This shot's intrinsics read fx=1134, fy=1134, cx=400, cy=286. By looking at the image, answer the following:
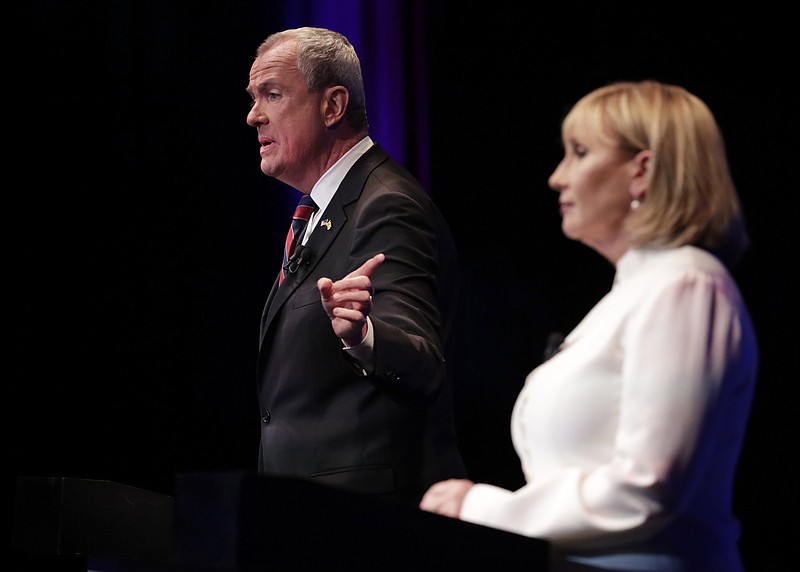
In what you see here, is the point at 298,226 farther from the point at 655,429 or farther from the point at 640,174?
the point at 655,429

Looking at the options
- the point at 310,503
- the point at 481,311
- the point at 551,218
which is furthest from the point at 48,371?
the point at 310,503

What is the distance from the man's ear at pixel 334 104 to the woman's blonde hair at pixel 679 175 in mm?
1314

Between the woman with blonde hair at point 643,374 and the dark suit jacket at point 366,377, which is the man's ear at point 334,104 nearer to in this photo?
the dark suit jacket at point 366,377

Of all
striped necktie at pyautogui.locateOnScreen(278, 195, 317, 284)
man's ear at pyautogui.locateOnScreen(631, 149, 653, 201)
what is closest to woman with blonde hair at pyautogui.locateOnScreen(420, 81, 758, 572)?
man's ear at pyautogui.locateOnScreen(631, 149, 653, 201)

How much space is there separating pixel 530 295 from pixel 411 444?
55.0 inches

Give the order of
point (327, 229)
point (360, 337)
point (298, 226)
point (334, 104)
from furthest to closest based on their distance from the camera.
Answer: point (334, 104) < point (298, 226) < point (327, 229) < point (360, 337)

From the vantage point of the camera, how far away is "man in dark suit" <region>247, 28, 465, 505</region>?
88.0 inches

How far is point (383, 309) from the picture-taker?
7.65ft

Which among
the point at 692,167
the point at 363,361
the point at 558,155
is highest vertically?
the point at 558,155

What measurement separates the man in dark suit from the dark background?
3.37ft

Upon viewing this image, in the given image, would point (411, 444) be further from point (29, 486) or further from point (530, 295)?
point (530, 295)

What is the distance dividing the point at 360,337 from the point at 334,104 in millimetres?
965

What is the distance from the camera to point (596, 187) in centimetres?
163

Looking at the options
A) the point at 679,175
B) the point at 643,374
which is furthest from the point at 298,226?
the point at 643,374
